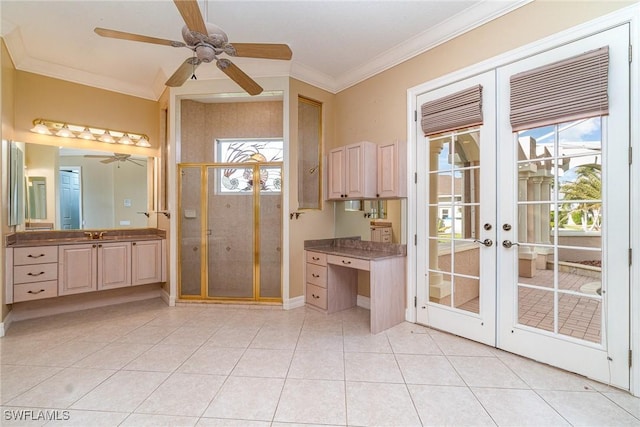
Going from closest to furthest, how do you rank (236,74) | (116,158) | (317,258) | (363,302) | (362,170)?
(236,74) < (362,170) < (317,258) < (363,302) < (116,158)

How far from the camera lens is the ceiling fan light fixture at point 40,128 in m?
3.41

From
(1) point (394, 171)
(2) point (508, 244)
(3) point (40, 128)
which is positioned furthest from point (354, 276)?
(3) point (40, 128)

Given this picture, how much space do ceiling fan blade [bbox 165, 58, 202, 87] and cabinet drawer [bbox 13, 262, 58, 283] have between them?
2.54m

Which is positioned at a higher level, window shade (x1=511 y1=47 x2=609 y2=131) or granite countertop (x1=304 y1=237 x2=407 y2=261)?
window shade (x1=511 y1=47 x2=609 y2=131)

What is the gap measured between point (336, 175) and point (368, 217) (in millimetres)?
672

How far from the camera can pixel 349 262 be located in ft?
10.4

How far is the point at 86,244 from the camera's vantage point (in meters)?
3.42

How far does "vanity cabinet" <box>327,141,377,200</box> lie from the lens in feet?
10.8

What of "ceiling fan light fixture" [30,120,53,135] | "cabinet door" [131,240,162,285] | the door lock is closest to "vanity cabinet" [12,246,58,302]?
"cabinet door" [131,240,162,285]

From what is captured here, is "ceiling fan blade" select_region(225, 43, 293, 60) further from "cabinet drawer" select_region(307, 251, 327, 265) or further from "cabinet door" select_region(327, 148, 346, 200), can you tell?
"cabinet drawer" select_region(307, 251, 327, 265)

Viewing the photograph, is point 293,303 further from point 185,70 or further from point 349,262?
point 185,70

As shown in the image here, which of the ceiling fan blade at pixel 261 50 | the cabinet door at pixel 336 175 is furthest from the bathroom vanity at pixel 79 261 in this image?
the ceiling fan blade at pixel 261 50

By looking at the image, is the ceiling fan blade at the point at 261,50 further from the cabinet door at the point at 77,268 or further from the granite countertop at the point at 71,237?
the cabinet door at the point at 77,268

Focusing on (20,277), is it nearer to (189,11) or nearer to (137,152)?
(137,152)
